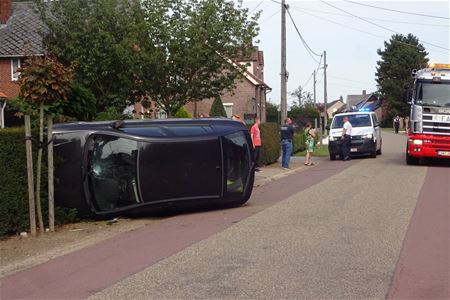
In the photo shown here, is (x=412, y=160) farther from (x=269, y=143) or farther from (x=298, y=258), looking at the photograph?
(x=298, y=258)

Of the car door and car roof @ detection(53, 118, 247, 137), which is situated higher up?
car roof @ detection(53, 118, 247, 137)

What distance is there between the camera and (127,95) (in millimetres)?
23812

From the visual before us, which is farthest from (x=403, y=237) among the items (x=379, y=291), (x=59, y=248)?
(x=59, y=248)

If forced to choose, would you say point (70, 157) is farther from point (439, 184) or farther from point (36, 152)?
point (439, 184)

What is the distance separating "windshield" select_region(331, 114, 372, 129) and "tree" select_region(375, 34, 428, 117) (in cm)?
6196

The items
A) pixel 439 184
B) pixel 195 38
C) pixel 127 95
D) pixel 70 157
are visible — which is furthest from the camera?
pixel 127 95

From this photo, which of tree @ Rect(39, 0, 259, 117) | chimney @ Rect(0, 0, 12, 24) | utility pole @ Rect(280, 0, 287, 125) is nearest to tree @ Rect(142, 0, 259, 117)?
tree @ Rect(39, 0, 259, 117)

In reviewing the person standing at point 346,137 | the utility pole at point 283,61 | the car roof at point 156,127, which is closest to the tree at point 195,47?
the utility pole at point 283,61

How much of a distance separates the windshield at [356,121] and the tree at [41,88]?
18.5 meters

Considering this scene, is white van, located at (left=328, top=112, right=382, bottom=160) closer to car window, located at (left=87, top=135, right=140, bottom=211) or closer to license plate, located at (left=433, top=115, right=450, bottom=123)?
license plate, located at (left=433, top=115, right=450, bottom=123)

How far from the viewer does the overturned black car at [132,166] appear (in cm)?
1055

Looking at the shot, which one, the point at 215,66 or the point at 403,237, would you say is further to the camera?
the point at 215,66

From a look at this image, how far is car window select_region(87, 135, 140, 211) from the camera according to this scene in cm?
1058

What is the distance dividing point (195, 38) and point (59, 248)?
41.1ft
